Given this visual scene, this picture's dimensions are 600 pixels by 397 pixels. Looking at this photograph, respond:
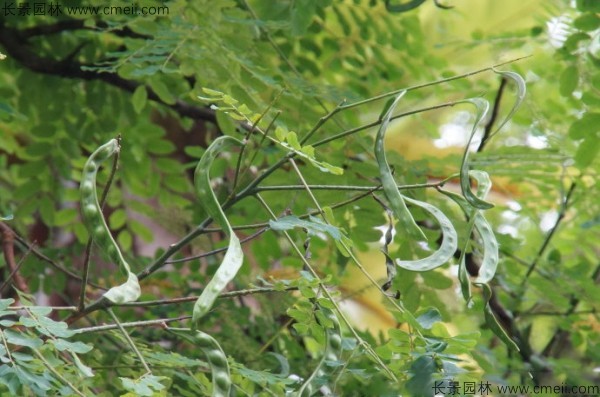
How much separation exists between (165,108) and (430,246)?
1.52ft

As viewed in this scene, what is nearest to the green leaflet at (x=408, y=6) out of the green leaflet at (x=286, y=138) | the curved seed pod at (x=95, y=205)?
the green leaflet at (x=286, y=138)

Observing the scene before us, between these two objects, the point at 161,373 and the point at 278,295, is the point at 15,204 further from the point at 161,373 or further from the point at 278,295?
the point at 161,373

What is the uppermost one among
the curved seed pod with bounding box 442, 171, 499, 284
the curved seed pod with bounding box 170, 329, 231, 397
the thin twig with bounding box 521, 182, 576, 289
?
the curved seed pod with bounding box 442, 171, 499, 284

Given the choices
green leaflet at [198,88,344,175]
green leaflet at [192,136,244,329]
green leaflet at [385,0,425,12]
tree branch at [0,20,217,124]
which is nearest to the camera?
green leaflet at [192,136,244,329]

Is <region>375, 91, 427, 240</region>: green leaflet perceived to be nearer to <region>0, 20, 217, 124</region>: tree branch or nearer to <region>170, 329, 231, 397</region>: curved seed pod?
<region>170, 329, 231, 397</region>: curved seed pod

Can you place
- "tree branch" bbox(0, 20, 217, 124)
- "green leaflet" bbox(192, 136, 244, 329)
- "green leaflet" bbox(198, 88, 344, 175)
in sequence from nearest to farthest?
1. "green leaflet" bbox(192, 136, 244, 329)
2. "green leaflet" bbox(198, 88, 344, 175)
3. "tree branch" bbox(0, 20, 217, 124)

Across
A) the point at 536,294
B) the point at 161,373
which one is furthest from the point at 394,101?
the point at 536,294

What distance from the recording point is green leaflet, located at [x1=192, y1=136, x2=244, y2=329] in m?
0.47

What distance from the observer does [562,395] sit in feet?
3.80

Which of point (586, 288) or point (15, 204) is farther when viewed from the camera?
point (15, 204)

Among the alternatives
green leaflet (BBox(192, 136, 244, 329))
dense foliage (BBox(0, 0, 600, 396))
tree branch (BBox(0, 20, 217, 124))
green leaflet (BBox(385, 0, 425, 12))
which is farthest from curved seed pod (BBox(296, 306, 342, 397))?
tree branch (BBox(0, 20, 217, 124))

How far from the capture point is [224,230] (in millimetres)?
530

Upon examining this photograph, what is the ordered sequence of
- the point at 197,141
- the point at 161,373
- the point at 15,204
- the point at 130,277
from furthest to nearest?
the point at 197,141, the point at 15,204, the point at 161,373, the point at 130,277

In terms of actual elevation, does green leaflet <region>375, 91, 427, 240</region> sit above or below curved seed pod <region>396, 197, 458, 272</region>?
above
